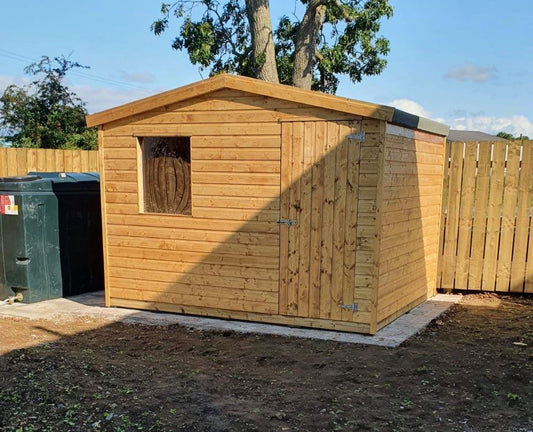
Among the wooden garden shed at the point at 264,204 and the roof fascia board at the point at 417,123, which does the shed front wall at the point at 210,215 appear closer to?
the wooden garden shed at the point at 264,204

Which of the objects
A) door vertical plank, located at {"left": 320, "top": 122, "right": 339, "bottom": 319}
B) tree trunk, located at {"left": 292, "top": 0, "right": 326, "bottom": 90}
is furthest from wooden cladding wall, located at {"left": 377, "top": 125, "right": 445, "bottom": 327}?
tree trunk, located at {"left": 292, "top": 0, "right": 326, "bottom": 90}

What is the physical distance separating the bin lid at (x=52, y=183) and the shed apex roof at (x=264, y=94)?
1.03 metres

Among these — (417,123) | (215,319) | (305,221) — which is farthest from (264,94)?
(215,319)

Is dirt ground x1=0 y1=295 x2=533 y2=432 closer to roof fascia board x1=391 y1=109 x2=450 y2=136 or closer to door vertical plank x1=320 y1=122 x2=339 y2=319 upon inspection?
door vertical plank x1=320 y1=122 x2=339 y2=319

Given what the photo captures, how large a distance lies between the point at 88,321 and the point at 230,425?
301cm

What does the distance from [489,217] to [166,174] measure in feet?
14.1

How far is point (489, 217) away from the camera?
22.3 ft

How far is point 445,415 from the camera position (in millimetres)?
3357

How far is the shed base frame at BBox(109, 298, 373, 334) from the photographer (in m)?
5.14

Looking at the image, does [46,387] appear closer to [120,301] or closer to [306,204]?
[120,301]

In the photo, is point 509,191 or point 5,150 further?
point 5,150

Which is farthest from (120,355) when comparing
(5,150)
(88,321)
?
(5,150)

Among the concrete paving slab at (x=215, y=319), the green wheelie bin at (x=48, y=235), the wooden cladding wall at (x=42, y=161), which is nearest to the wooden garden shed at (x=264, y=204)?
the concrete paving slab at (x=215, y=319)

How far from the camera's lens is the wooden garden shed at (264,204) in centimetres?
499
